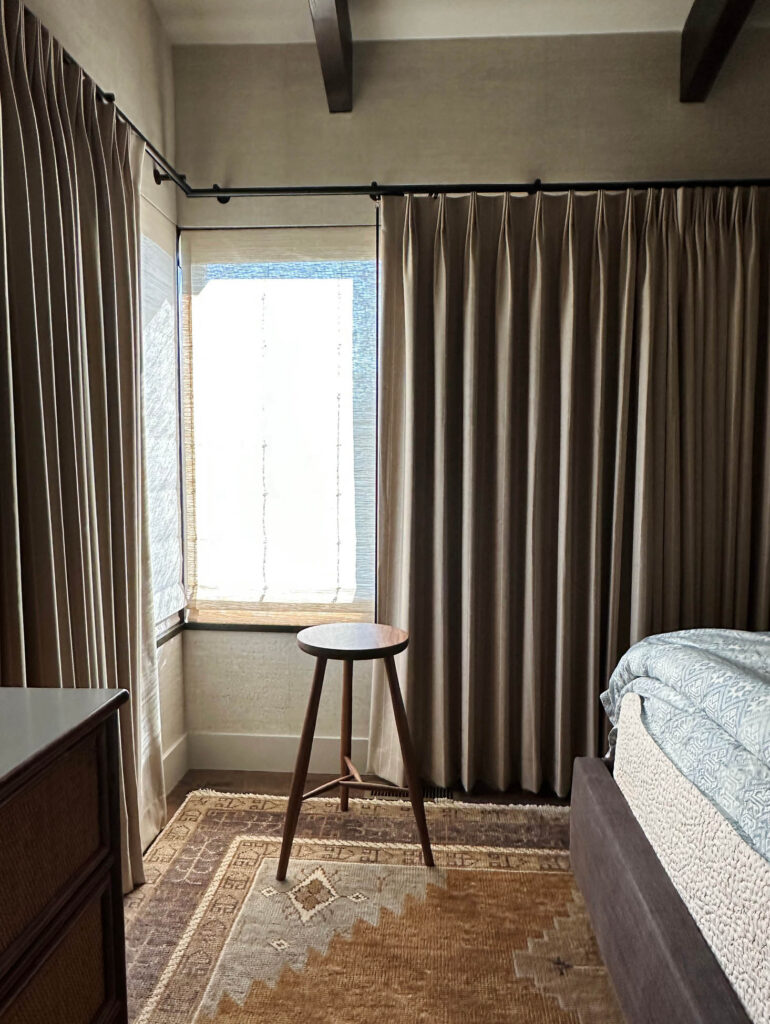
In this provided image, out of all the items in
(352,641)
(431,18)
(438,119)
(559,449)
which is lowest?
(352,641)

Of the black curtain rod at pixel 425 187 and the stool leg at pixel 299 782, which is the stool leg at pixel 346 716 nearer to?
the stool leg at pixel 299 782

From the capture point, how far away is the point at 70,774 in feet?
3.46

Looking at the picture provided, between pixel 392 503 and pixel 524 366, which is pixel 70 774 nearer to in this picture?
pixel 392 503

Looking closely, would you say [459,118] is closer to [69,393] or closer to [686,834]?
A: [69,393]

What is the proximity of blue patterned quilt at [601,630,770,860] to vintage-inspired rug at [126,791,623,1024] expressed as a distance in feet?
1.82

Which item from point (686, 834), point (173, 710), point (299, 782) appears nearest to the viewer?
point (686, 834)

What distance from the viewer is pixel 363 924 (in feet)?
6.61

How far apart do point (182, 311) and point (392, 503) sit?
1.14 m

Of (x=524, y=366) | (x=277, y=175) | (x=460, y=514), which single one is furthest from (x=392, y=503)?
(x=277, y=175)

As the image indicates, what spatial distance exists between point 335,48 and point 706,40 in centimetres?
126

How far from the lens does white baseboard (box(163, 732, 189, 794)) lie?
9.33 ft

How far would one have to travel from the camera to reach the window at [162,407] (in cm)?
266

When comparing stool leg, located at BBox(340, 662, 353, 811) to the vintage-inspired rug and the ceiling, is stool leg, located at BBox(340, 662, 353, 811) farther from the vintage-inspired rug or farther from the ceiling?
the ceiling

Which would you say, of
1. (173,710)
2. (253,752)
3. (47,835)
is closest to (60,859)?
(47,835)
